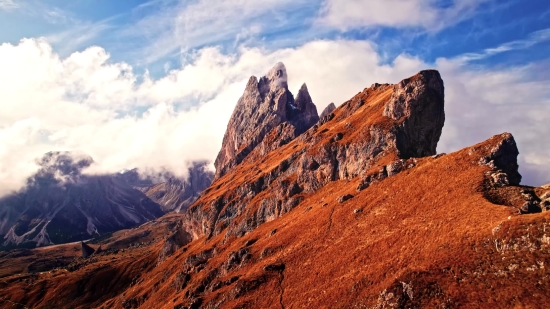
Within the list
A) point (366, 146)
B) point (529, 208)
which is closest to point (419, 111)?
point (366, 146)

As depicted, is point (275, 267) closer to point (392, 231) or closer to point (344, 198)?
point (344, 198)

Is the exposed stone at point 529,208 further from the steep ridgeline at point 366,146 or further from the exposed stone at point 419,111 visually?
the exposed stone at point 419,111

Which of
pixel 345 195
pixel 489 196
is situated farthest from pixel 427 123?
pixel 489 196

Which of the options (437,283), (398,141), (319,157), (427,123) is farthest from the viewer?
(319,157)

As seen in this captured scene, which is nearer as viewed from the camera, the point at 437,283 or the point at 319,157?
the point at 437,283

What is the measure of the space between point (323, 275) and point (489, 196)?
121 ft

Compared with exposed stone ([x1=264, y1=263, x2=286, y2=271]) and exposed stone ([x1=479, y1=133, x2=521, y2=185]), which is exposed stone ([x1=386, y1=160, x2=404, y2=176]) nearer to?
exposed stone ([x1=479, y1=133, x2=521, y2=185])

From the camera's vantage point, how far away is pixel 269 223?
14838 cm

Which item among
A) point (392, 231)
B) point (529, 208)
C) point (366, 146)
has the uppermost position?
point (366, 146)


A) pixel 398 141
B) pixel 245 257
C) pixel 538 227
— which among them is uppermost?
pixel 398 141

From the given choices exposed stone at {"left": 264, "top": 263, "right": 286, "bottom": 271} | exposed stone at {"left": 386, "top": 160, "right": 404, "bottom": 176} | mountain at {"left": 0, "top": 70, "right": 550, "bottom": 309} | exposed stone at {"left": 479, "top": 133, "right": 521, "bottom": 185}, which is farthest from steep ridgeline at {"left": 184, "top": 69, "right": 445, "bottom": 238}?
exposed stone at {"left": 264, "top": 263, "right": 286, "bottom": 271}

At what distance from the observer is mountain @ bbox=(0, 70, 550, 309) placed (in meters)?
53.3

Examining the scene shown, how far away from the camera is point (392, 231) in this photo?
76.6m

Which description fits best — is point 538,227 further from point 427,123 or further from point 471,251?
point 427,123
